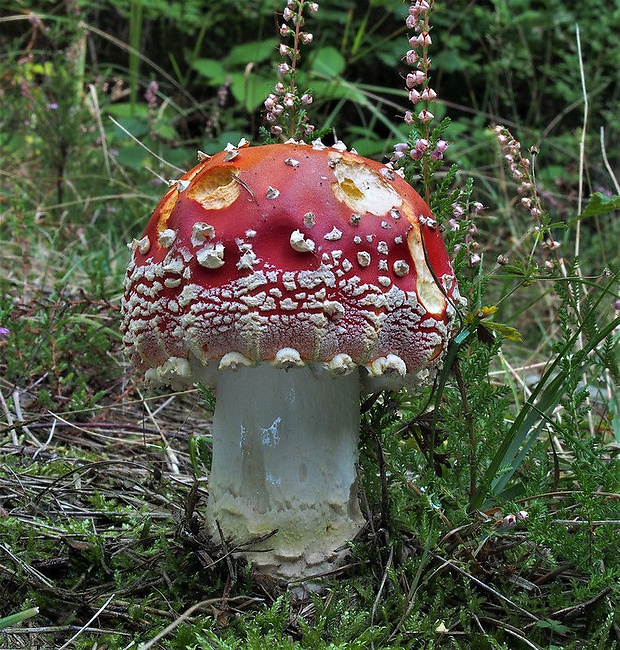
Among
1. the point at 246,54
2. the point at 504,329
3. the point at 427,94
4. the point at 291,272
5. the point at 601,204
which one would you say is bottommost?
the point at 246,54

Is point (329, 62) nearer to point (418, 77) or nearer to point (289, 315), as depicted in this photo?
point (418, 77)

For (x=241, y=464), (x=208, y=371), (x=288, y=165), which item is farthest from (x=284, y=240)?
(x=241, y=464)

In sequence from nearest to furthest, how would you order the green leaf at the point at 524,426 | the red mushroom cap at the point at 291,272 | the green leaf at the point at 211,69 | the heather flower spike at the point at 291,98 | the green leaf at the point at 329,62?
the red mushroom cap at the point at 291,272
the green leaf at the point at 524,426
the heather flower spike at the point at 291,98
the green leaf at the point at 329,62
the green leaf at the point at 211,69

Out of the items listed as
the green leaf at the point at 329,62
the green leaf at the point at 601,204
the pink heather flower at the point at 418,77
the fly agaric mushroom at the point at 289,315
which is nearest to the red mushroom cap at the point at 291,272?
the fly agaric mushroom at the point at 289,315

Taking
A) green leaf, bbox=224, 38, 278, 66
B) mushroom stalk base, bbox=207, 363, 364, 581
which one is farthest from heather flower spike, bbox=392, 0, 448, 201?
green leaf, bbox=224, 38, 278, 66

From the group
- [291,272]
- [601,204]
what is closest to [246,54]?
[291,272]

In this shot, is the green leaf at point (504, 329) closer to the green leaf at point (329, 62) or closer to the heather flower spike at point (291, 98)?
the heather flower spike at point (291, 98)

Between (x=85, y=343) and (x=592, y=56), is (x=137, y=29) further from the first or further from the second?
(x=592, y=56)

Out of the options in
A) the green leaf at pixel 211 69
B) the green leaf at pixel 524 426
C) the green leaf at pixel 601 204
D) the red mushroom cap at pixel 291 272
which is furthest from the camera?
the green leaf at pixel 211 69
